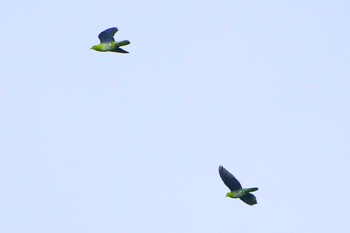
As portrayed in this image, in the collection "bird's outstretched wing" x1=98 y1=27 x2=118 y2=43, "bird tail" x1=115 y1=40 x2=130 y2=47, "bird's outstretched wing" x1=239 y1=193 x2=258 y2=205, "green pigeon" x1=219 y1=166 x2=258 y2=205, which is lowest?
"bird's outstretched wing" x1=239 y1=193 x2=258 y2=205

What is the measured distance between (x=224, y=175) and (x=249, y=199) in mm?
1912

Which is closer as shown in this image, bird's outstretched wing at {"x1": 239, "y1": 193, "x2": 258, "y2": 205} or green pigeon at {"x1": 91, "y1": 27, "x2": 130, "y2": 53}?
green pigeon at {"x1": 91, "y1": 27, "x2": 130, "y2": 53}

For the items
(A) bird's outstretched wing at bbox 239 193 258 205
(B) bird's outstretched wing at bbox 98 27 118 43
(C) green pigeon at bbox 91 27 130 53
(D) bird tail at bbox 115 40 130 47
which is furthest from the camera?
(A) bird's outstretched wing at bbox 239 193 258 205

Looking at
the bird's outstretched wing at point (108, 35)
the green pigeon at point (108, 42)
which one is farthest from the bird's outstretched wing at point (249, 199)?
the bird's outstretched wing at point (108, 35)

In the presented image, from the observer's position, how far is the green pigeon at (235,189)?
3700 centimetres

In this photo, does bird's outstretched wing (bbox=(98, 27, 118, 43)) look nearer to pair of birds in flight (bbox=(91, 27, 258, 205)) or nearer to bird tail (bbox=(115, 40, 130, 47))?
pair of birds in flight (bbox=(91, 27, 258, 205))

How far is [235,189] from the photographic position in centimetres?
3725

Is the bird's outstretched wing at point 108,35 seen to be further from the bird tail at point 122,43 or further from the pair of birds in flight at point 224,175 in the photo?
the bird tail at point 122,43

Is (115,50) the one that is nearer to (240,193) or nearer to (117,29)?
(117,29)

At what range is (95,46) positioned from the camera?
36625mm

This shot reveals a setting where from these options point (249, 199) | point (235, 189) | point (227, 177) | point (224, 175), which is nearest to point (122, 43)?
point (224, 175)

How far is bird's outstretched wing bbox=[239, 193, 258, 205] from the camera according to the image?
3722cm

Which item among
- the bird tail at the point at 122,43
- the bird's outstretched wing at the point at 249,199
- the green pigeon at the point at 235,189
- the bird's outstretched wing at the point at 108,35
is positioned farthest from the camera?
the bird's outstretched wing at the point at 249,199

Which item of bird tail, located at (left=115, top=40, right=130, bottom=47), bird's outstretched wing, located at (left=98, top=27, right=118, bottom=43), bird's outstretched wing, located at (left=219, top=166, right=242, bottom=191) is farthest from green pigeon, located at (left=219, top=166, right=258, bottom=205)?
bird's outstretched wing, located at (left=98, top=27, right=118, bottom=43)
